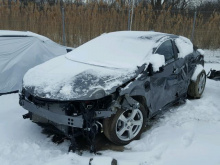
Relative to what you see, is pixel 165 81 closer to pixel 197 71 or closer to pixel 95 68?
pixel 95 68

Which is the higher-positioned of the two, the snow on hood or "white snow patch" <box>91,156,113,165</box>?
the snow on hood

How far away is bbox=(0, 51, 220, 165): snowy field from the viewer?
10.5 ft

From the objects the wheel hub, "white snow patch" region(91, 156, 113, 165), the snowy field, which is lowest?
→ the snowy field

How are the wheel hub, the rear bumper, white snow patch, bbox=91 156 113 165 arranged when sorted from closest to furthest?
1. white snow patch, bbox=91 156 113 165
2. the rear bumper
3. the wheel hub

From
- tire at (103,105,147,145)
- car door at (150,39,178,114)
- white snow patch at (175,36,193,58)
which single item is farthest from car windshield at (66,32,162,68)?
tire at (103,105,147,145)

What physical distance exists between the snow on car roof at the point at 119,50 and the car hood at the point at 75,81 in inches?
8.2

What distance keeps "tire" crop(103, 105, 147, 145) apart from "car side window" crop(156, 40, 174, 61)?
1181 millimetres

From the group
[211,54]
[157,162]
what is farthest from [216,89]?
[211,54]

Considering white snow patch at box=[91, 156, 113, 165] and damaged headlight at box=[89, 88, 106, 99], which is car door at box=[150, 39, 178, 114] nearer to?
damaged headlight at box=[89, 88, 106, 99]

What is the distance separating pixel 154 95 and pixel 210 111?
1.51m

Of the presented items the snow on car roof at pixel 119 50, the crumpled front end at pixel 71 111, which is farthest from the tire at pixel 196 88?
the crumpled front end at pixel 71 111

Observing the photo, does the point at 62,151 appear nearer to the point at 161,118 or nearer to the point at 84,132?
the point at 84,132

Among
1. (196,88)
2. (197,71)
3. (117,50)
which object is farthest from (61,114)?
(197,71)

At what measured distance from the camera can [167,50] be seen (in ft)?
15.0
